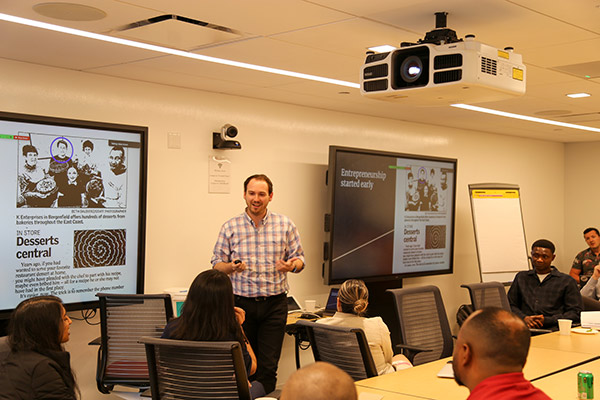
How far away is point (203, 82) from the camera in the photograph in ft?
18.2

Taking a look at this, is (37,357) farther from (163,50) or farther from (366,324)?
(163,50)

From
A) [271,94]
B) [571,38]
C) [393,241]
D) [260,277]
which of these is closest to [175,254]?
[260,277]

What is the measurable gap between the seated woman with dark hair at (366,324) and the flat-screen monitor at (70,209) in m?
1.82

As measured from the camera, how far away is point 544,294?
583 cm

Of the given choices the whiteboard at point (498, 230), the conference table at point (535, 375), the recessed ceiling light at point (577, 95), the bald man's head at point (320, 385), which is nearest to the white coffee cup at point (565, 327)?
the conference table at point (535, 375)

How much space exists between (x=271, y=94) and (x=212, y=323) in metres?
3.16

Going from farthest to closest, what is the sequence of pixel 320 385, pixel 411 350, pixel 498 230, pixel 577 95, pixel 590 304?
1. pixel 498 230
2. pixel 590 304
3. pixel 577 95
4. pixel 411 350
5. pixel 320 385

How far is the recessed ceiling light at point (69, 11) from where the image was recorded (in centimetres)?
345

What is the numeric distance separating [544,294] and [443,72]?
3.02 metres

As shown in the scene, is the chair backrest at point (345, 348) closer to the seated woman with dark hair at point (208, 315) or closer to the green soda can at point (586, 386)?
the seated woman with dark hair at point (208, 315)

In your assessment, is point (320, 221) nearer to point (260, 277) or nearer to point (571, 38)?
point (260, 277)

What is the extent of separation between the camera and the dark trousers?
4891 millimetres

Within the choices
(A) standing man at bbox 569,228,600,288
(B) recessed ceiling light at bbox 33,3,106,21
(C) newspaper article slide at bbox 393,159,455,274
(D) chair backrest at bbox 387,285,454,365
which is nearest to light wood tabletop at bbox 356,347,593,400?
(D) chair backrest at bbox 387,285,454,365

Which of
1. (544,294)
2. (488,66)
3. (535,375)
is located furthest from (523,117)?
(535,375)
